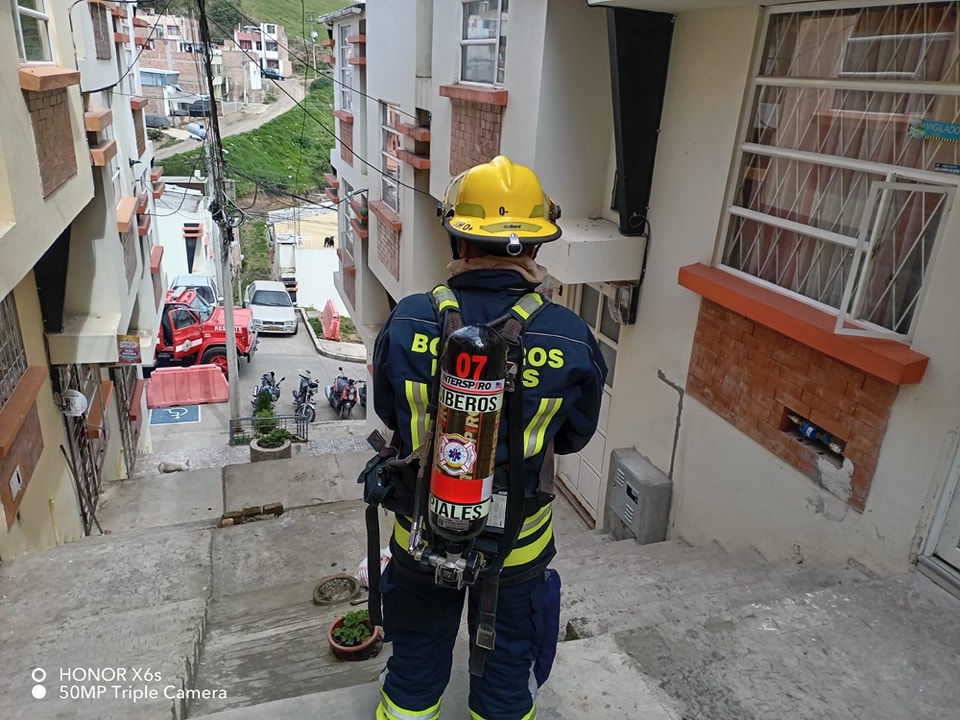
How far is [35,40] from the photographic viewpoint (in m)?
5.68

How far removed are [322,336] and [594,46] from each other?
21795 millimetres

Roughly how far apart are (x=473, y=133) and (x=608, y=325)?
248 cm

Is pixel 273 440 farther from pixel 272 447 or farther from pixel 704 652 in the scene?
pixel 704 652

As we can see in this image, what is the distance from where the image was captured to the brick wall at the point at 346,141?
13.6m

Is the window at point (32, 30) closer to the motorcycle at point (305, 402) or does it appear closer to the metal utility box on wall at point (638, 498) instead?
the metal utility box on wall at point (638, 498)

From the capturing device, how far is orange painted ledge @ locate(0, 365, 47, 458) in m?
4.93

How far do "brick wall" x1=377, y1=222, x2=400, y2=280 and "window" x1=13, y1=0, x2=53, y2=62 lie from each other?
4.93m

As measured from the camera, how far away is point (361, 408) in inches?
717

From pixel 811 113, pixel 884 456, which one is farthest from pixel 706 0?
pixel 884 456

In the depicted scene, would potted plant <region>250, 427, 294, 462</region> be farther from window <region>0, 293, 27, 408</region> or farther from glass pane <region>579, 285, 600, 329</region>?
glass pane <region>579, 285, 600, 329</region>

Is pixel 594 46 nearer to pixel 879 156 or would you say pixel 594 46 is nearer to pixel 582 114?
pixel 582 114

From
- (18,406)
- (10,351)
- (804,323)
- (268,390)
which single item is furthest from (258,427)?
(804,323)

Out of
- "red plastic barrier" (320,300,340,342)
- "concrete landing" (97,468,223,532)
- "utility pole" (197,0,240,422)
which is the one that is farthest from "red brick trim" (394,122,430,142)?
"red plastic barrier" (320,300,340,342)

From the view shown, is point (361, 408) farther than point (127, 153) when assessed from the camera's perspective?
Yes
